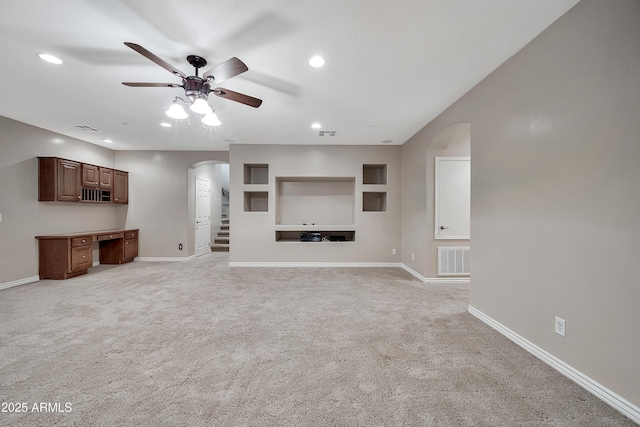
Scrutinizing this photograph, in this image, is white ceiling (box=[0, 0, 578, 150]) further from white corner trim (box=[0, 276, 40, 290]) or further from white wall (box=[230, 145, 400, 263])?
white corner trim (box=[0, 276, 40, 290])

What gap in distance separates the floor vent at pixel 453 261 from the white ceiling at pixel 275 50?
223cm

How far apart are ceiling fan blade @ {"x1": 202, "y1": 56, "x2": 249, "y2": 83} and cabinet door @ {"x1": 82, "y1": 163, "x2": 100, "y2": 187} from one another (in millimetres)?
4629

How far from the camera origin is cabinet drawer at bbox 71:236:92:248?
4.55m

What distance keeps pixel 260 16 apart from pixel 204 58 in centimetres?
83

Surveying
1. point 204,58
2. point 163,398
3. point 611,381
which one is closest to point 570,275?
point 611,381

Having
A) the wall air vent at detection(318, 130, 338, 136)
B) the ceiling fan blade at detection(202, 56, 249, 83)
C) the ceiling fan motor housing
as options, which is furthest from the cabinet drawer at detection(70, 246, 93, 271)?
the wall air vent at detection(318, 130, 338, 136)

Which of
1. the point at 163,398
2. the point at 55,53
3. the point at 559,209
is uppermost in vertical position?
the point at 55,53

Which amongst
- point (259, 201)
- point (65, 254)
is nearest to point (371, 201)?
point (259, 201)

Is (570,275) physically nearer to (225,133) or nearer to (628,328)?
(628,328)

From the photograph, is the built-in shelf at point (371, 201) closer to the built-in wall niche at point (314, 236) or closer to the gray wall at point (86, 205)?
the built-in wall niche at point (314, 236)

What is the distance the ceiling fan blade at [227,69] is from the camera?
1.96 m

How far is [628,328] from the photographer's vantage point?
1.48 m

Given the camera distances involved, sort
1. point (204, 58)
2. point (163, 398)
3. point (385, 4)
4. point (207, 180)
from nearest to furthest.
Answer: point (163, 398) < point (385, 4) < point (204, 58) < point (207, 180)

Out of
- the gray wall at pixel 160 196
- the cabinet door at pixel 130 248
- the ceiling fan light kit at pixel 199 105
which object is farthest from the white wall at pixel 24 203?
the ceiling fan light kit at pixel 199 105
